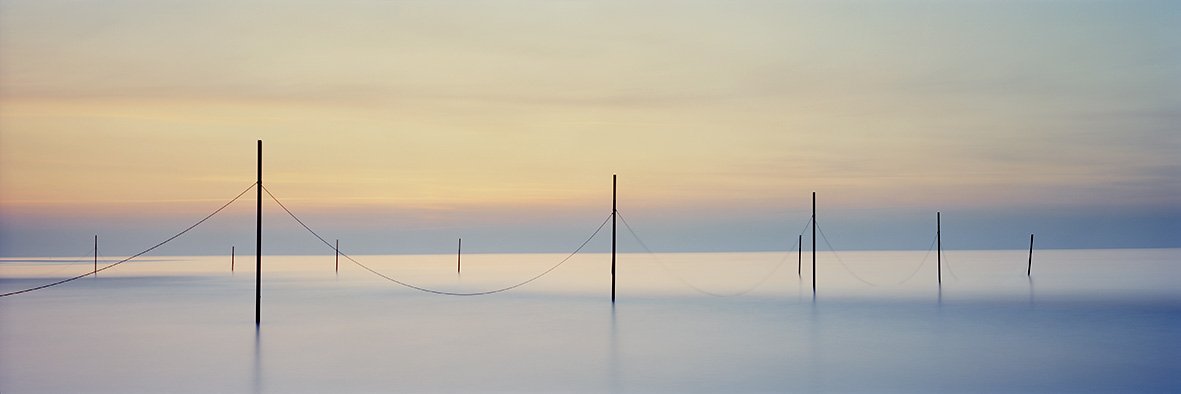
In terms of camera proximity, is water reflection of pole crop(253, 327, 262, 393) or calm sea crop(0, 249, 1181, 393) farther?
calm sea crop(0, 249, 1181, 393)

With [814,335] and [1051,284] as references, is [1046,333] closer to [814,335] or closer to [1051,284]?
[814,335]

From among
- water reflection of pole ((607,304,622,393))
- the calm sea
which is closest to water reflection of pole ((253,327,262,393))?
the calm sea

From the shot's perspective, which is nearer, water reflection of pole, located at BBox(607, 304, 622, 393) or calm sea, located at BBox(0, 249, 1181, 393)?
water reflection of pole, located at BBox(607, 304, 622, 393)

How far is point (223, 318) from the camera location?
34.9 m

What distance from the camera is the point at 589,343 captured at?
27.0 metres

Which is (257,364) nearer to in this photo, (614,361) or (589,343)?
(614,361)

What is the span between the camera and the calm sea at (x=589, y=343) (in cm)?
1986

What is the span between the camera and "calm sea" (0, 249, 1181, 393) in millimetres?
19859

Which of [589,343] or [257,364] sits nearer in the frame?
[257,364]

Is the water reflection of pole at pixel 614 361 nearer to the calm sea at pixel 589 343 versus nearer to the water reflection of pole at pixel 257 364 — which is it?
the calm sea at pixel 589 343

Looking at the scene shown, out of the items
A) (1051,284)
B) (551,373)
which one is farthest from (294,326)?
(1051,284)

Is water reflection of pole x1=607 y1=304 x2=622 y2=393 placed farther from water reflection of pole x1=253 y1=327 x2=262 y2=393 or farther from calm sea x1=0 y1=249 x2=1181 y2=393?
water reflection of pole x1=253 y1=327 x2=262 y2=393

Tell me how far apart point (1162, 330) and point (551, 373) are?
19.8 meters

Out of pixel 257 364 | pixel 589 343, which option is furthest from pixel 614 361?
pixel 257 364
